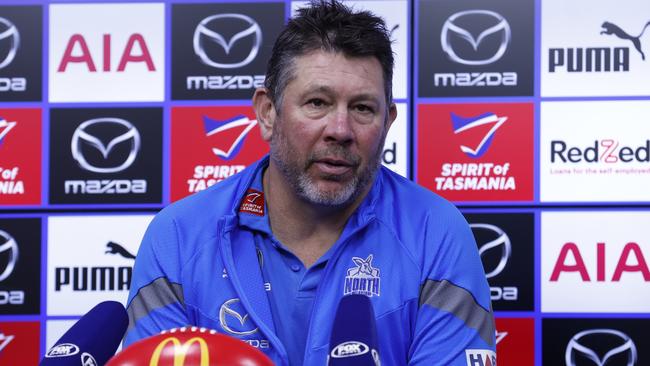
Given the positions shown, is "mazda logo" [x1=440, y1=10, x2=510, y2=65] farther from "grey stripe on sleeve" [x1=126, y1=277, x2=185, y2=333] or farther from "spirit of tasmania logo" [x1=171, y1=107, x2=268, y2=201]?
"grey stripe on sleeve" [x1=126, y1=277, x2=185, y2=333]

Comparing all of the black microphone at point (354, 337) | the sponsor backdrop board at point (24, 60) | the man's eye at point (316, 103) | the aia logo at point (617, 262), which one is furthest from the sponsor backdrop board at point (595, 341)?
the sponsor backdrop board at point (24, 60)

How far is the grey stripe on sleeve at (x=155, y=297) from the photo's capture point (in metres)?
1.25

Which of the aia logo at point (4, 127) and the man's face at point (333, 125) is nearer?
the man's face at point (333, 125)

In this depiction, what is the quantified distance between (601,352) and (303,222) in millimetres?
937

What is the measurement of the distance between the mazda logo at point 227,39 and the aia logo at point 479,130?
0.52 meters

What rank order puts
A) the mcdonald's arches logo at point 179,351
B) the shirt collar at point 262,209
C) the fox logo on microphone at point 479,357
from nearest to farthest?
the mcdonald's arches logo at point 179,351, the fox logo on microphone at point 479,357, the shirt collar at point 262,209

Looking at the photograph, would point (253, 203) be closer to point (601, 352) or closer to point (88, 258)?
point (88, 258)

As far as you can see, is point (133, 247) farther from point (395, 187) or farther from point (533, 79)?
point (533, 79)

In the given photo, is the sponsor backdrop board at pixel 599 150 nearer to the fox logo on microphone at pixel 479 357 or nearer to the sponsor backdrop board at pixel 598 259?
the sponsor backdrop board at pixel 598 259

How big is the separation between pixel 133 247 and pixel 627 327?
1168mm

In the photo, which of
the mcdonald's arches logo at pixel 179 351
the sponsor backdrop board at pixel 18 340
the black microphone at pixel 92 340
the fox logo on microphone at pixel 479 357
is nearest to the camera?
the mcdonald's arches logo at pixel 179 351

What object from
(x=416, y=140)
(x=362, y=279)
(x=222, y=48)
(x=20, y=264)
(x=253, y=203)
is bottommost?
(x=20, y=264)

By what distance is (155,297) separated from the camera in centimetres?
126

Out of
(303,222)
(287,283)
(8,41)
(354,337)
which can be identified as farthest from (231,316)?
(8,41)
